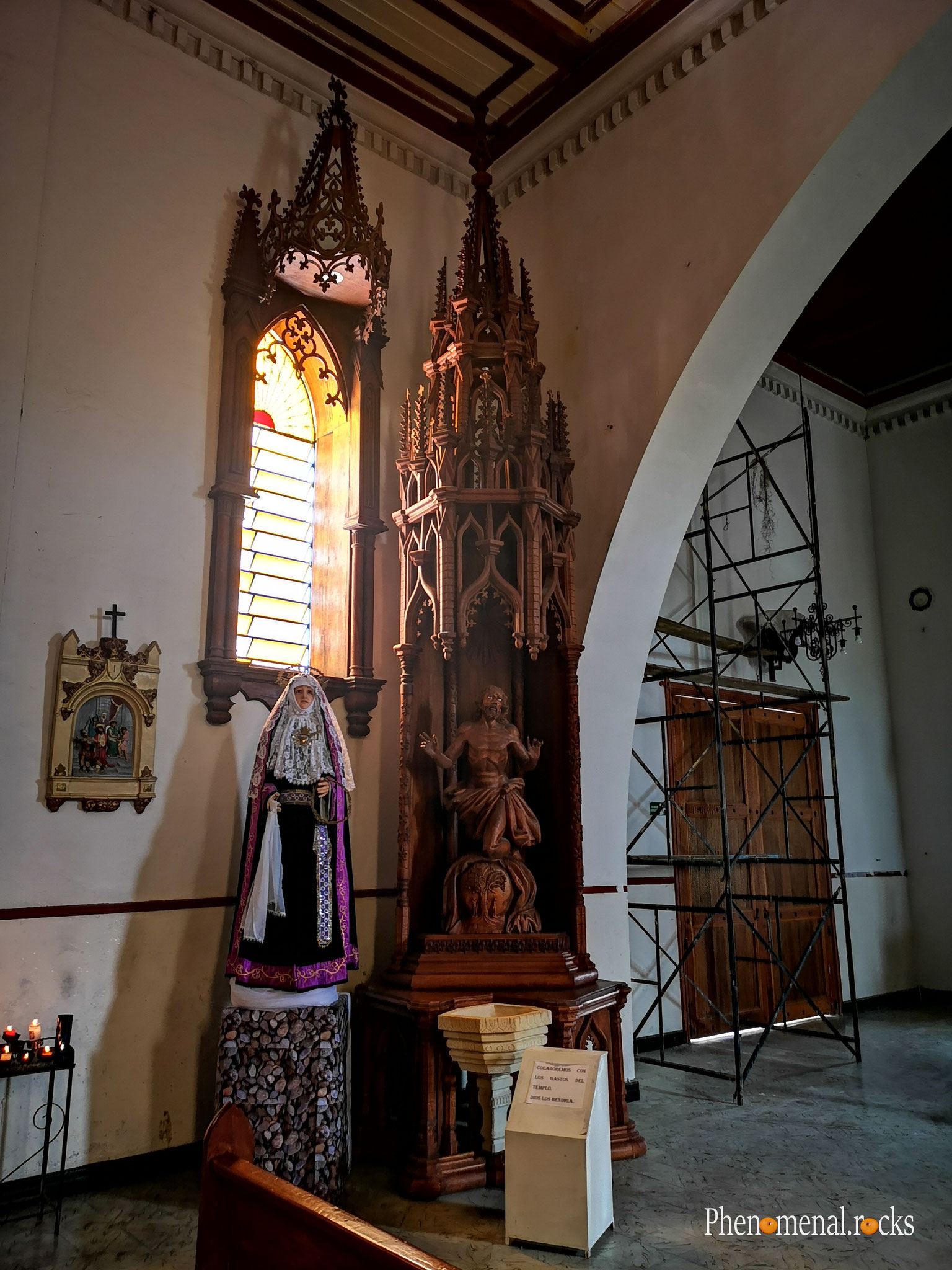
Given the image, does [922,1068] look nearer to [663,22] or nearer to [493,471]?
[493,471]

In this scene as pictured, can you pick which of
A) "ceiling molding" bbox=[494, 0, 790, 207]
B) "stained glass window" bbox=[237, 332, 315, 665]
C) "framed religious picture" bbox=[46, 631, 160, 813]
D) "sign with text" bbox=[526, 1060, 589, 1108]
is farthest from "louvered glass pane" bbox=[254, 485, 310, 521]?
"sign with text" bbox=[526, 1060, 589, 1108]

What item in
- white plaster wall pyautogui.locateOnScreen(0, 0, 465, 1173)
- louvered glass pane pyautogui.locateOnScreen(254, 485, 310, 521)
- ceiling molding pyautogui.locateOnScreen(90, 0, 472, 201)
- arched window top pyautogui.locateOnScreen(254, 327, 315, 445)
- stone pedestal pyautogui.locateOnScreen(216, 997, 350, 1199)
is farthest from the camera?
arched window top pyautogui.locateOnScreen(254, 327, 315, 445)

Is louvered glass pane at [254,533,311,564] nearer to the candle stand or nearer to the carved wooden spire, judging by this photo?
the carved wooden spire

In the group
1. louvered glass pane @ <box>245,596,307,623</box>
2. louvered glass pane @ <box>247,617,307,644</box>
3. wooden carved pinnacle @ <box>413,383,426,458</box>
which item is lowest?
louvered glass pane @ <box>247,617,307,644</box>

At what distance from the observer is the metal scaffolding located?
19.1ft

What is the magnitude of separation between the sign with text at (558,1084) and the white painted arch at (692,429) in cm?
164

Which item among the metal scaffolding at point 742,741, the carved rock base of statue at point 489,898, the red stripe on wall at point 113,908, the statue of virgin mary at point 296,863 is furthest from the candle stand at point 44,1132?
the metal scaffolding at point 742,741

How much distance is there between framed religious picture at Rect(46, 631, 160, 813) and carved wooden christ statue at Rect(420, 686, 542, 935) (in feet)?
4.16

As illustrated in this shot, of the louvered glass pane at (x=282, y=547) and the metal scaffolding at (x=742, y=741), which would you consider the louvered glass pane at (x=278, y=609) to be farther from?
the metal scaffolding at (x=742, y=741)

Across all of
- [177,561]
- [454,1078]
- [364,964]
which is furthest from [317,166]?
[454,1078]

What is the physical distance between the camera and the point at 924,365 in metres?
8.66

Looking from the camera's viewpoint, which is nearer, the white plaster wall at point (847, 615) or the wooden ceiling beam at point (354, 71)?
the wooden ceiling beam at point (354, 71)

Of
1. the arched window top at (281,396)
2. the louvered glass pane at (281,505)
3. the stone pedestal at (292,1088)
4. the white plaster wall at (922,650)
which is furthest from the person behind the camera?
the white plaster wall at (922,650)

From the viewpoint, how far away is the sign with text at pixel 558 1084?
3219mm
